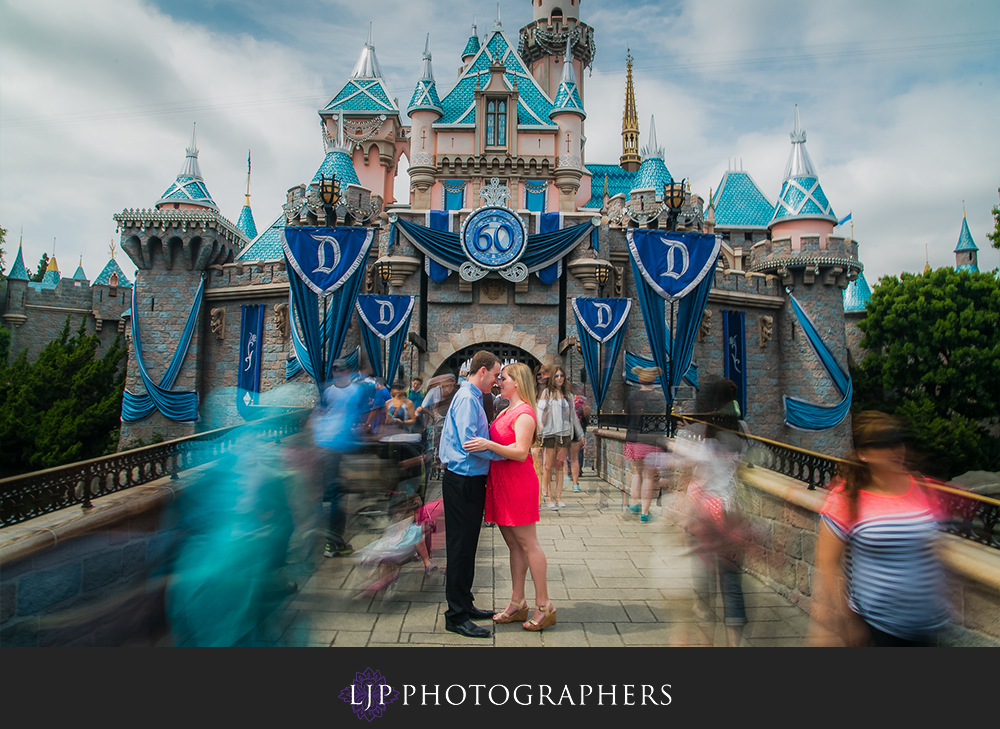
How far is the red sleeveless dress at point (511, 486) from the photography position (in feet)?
10.3

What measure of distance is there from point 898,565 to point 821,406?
56.3 ft

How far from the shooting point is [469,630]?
318 cm

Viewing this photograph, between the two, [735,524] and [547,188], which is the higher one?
[547,188]

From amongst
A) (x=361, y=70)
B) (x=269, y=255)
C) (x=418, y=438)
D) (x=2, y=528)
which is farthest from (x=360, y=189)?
(x=2, y=528)

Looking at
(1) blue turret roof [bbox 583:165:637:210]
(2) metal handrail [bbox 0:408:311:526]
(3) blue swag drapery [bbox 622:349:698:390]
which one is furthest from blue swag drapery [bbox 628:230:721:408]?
(1) blue turret roof [bbox 583:165:637:210]

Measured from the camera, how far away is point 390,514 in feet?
14.1

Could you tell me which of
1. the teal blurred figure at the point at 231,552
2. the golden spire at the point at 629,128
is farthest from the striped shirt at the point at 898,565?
the golden spire at the point at 629,128

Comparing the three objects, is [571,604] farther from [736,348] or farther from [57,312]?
[57,312]

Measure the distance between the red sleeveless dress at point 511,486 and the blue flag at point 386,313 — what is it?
8.60 meters

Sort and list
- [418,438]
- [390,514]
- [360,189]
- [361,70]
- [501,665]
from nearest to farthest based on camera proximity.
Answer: [501,665]
[390,514]
[418,438]
[360,189]
[361,70]

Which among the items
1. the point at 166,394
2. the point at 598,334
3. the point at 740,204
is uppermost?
the point at 740,204

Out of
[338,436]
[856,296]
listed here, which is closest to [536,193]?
[856,296]

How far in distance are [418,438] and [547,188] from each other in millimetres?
14518

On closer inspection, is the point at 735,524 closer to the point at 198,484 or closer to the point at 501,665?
the point at 501,665
